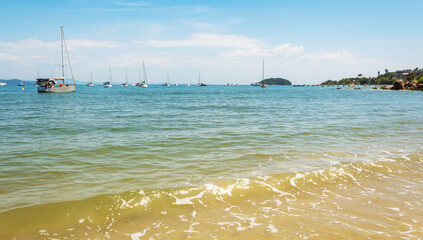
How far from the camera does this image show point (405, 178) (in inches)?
348

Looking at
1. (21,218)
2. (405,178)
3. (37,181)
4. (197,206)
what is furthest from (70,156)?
(405,178)

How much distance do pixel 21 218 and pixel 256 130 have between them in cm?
1469

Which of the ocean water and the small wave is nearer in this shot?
the small wave

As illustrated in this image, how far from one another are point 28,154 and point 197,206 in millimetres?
9626

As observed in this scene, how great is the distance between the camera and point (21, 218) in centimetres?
608

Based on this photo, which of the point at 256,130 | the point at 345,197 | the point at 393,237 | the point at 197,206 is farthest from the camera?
the point at 256,130

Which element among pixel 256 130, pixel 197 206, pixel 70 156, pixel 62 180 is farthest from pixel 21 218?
pixel 256 130

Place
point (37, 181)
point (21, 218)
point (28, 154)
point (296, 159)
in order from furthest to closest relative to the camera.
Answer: point (28, 154) → point (296, 159) → point (37, 181) → point (21, 218)

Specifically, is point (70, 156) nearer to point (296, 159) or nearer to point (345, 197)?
point (296, 159)

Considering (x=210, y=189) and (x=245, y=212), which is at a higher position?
(x=210, y=189)

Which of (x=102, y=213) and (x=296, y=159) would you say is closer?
(x=102, y=213)

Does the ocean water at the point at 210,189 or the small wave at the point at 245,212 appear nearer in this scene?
the small wave at the point at 245,212

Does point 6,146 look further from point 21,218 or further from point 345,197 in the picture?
point 345,197

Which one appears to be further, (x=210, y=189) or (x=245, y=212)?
(x=210, y=189)
